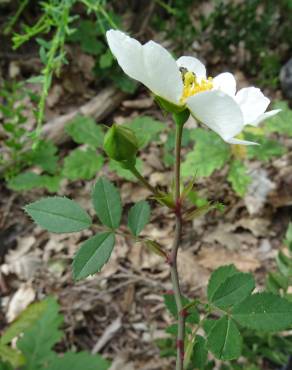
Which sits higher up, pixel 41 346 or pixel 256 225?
pixel 41 346

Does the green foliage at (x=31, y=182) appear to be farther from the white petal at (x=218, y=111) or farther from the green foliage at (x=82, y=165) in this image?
the white petal at (x=218, y=111)

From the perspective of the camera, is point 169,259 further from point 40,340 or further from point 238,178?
point 238,178

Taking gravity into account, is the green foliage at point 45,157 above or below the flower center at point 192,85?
below

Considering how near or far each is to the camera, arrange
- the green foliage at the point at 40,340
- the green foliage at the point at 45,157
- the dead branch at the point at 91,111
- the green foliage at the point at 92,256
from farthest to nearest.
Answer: the dead branch at the point at 91,111 < the green foliage at the point at 45,157 < the green foliage at the point at 40,340 < the green foliage at the point at 92,256

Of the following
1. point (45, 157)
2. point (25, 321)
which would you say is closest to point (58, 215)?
point (25, 321)

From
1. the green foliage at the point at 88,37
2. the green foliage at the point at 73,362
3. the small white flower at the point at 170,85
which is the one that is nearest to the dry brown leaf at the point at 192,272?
the green foliage at the point at 73,362

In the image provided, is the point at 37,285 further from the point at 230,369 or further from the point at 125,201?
the point at 230,369
